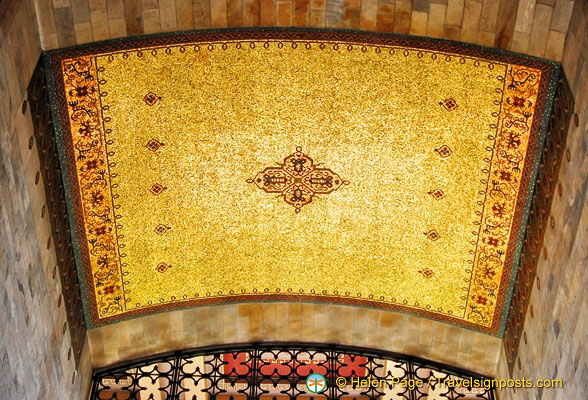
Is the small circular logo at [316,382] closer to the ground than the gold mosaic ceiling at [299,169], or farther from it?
closer to the ground

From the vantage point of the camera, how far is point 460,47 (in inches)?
257

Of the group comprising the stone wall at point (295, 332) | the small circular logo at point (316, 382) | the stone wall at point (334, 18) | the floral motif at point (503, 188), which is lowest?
the small circular logo at point (316, 382)

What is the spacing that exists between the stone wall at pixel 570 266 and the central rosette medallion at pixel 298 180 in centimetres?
199

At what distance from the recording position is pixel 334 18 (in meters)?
6.60

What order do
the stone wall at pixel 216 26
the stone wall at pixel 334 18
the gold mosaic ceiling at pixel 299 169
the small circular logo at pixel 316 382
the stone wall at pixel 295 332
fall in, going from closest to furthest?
the stone wall at pixel 216 26 < the stone wall at pixel 334 18 < the gold mosaic ceiling at pixel 299 169 < the stone wall at pixel 295 332 < the small circular logo at pixel 316 382

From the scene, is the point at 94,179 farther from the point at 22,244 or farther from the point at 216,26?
the point at 216,26

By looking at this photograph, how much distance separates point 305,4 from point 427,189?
2003 mm

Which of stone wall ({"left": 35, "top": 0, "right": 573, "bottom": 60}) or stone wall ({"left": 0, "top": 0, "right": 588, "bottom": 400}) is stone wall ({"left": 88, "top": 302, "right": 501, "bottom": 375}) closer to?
stone wall ({"left": 0, "top": 0, "right": 588, "bottom": 400})

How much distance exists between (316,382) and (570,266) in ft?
10.8

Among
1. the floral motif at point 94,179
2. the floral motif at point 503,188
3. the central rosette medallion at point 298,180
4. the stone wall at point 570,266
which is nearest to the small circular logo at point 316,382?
the floral motif at point 503,188

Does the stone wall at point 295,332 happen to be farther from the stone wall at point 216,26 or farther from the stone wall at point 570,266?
the stone wall at point 570,266

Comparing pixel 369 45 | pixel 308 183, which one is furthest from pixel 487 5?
pixel 308 183

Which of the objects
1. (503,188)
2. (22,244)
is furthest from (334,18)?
(22,244)

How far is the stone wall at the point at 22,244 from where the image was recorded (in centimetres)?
559
